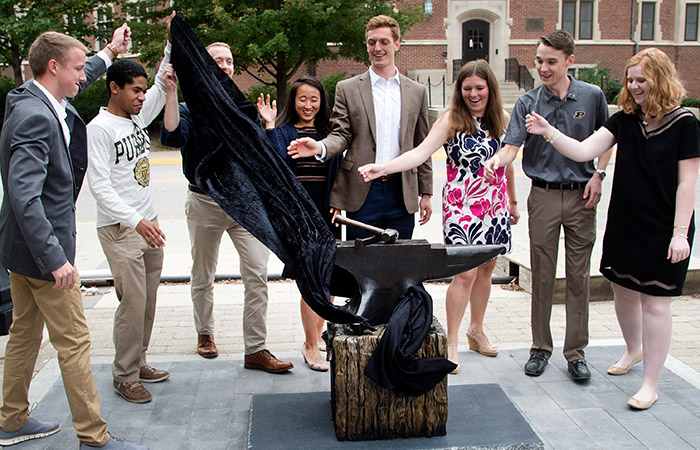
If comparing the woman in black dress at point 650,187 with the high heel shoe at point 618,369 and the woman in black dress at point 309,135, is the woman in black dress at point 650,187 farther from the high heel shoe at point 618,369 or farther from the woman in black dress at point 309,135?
the woman in black dress at point 309,135

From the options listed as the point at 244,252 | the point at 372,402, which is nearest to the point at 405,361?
the point at 372,402

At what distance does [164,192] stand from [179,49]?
399 inches

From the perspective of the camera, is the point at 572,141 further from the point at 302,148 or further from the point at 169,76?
the point at 169,76

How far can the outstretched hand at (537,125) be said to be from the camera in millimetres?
4070

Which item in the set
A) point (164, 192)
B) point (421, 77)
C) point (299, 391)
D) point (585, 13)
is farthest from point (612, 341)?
point (585, 13)

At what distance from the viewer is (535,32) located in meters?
32.2

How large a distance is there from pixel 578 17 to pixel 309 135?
31503 mm

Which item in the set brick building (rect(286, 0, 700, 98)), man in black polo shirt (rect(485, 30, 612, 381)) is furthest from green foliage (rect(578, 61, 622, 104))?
man in black polo shirt (rect(485, 30, 612, 381))

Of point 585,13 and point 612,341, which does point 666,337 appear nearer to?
point 612,341

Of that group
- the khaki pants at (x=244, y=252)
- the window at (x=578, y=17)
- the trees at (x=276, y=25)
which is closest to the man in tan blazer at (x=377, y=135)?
the khaki pants at (x=244, y=252)

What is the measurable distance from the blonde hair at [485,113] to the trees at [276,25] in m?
14.8

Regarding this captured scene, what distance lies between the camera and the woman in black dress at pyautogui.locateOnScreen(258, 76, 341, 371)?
182 inches

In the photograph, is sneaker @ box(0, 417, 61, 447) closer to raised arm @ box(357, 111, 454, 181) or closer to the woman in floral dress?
raised arm @ box(357, 111, 454, 181)

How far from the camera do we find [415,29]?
103 feet
